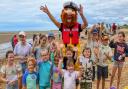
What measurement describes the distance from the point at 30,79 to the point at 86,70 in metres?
1.31

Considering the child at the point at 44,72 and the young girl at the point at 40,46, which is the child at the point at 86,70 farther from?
the young girl at the point at 40,46

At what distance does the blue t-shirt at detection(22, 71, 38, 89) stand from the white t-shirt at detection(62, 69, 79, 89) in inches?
23.2

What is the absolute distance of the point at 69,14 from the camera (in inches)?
367

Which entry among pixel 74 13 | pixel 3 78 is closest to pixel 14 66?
pixel 3 78

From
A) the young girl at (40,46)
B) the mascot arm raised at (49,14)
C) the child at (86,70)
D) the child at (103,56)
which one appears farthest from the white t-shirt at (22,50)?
the child at (86,70)

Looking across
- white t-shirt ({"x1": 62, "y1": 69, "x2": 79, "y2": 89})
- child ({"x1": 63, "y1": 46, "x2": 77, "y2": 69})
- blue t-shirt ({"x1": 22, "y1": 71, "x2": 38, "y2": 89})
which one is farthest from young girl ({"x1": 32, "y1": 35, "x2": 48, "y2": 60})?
white t-shirt ({"x1": 62, "y1": 69, "x2": 79, "y2": 89})

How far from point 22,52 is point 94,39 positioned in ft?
6.55

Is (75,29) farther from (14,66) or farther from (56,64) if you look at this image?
(14,66)

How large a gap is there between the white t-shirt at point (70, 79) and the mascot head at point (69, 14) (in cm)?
108

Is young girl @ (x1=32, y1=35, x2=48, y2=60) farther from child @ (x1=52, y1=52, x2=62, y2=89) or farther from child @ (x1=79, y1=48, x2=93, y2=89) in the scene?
child @ (x1=52, y1=52, x2=62, y2=89)

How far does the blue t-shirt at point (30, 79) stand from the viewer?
889cm

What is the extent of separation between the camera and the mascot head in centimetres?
935

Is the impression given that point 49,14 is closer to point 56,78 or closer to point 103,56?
point 56,78

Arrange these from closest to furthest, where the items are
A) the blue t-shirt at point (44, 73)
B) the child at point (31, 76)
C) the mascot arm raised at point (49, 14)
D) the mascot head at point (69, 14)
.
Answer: the child at point (31, 76)
the blue t-shirt at point (44, 73)
the mascot arm raised at point (49, 14)
the mascot head at point (69, 14)
